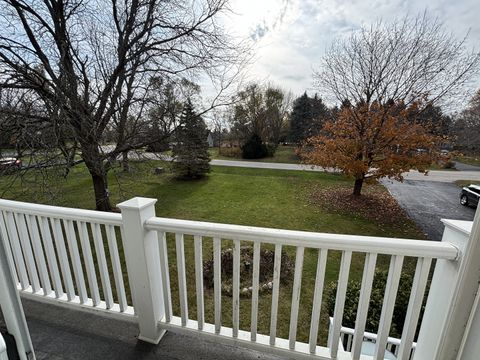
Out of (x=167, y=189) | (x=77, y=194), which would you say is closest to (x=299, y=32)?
Answer: (x=167, y=189)

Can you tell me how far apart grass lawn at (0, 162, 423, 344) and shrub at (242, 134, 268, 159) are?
216 inches

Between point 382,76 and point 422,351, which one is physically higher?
point 382,76

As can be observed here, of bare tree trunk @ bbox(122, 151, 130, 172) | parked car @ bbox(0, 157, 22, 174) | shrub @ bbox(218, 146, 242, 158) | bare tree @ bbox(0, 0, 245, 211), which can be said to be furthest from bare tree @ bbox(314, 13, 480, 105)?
shrub @ bbox(218, 146, 242, 158)

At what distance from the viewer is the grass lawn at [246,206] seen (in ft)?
10.8

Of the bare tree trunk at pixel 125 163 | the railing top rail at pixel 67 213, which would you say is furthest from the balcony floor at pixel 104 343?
the bare tree trunk at pixel 125 163

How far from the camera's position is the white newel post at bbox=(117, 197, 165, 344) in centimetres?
152

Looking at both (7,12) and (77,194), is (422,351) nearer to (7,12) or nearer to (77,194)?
(7,12)

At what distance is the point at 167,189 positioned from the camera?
995 cm

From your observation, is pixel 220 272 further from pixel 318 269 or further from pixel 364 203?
pixel 364 203

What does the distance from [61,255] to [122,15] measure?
5.29m

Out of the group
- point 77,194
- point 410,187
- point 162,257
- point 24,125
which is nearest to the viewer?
point 162,257

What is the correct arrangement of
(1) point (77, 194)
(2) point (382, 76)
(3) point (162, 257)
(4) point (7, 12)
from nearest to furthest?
(3) point (162, 257)
(4) point (7, 12)
(2) point (382, 76)
(1) point (77, 194)

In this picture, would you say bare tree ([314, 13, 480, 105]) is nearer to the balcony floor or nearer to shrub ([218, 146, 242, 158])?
the balcony floor

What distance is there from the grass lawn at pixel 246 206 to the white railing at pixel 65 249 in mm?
1127
